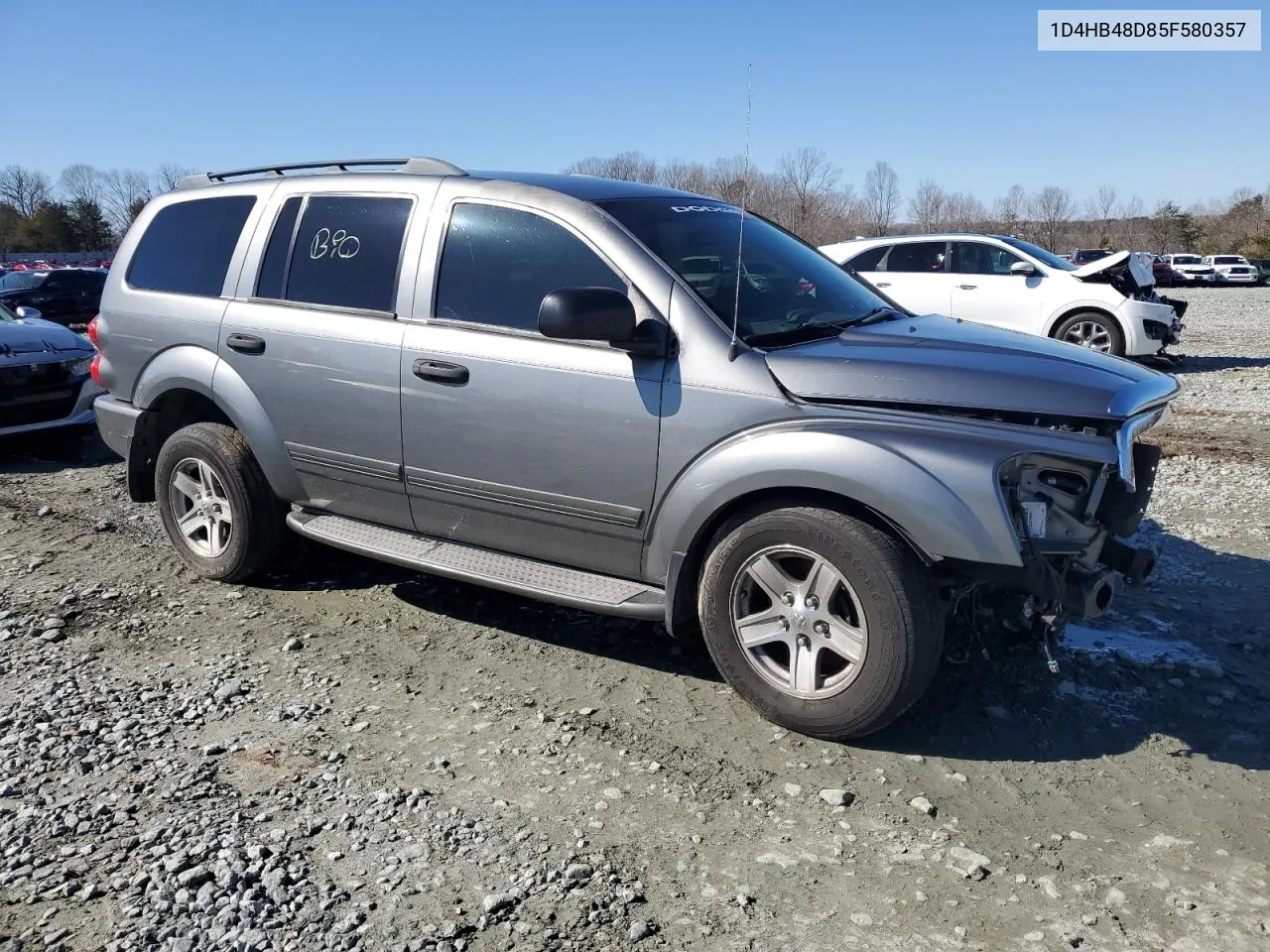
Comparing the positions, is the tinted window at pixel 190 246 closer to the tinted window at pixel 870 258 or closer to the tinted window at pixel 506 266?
the tinted window at pixel 506 266

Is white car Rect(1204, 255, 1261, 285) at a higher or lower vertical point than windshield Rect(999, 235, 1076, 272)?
higher

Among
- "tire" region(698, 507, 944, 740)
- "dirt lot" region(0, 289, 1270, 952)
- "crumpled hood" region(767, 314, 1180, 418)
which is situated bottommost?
"dirt lot" region(0, 289, 1270, 952)

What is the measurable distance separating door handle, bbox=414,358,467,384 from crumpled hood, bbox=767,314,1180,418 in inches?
51.1

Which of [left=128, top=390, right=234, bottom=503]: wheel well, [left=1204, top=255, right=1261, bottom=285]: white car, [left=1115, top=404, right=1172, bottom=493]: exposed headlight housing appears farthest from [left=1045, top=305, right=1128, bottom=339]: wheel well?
[left=1204, top=255, right=1261, bottom=285]: white car

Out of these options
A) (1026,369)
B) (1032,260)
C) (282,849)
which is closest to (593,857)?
(282,849)

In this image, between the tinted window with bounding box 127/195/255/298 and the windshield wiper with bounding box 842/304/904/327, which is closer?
the windshield wiper with bounding box 842/304/904/327

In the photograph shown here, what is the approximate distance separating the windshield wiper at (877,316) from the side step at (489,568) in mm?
1392

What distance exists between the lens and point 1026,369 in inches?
136

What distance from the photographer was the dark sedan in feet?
77.3

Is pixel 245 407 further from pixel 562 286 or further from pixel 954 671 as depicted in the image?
pixel 954 671

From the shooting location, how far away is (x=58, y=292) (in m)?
23.9

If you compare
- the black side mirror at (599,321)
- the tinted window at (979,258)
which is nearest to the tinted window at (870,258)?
the tinted window at (979,258)

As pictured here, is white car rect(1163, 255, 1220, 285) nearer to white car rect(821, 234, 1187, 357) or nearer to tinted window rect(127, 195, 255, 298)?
white car rect(821, 234, 1187, 357)

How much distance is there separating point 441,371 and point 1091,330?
1071 centimetres
